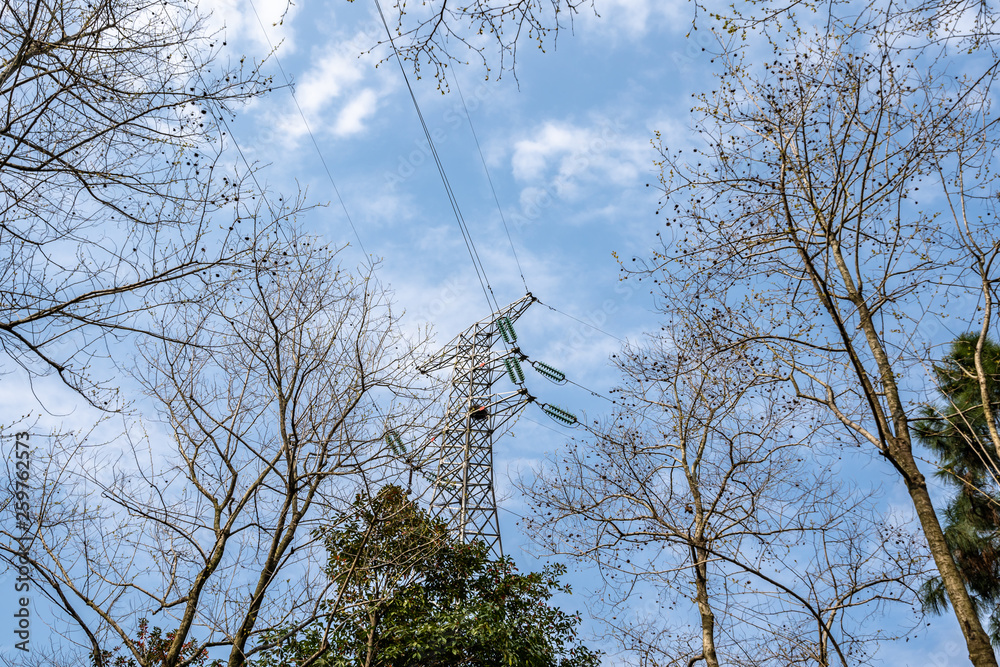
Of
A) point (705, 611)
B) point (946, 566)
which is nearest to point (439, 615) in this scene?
point (705, 611)

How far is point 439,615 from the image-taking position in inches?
360

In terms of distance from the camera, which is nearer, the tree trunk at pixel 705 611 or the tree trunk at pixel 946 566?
the tree trunk at pixel 946 566

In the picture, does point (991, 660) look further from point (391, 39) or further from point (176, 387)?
point (176, 387)

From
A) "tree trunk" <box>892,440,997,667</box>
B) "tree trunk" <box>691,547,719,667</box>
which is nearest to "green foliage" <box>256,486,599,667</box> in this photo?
"tree trunk" <box>691,547,719,667</box>

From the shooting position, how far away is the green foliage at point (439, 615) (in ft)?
28.0

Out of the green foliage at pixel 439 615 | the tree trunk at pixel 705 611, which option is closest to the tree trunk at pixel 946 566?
the tree trunk at pixel 705 611

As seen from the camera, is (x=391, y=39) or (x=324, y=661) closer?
(x=391, y=39)

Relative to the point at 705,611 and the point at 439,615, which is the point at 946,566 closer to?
the point at 705,611

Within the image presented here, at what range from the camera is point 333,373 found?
269 inches

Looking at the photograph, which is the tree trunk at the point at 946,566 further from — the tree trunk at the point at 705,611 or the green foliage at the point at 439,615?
the green foliage at the point at 439,615

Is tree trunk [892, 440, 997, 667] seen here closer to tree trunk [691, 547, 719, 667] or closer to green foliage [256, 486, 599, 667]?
tree trunk [691, 547, 719, 667]

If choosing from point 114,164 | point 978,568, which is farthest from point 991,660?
point 978,568

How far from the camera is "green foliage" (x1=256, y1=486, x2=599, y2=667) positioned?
28.0 feet

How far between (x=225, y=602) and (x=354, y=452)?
5.84 ft
